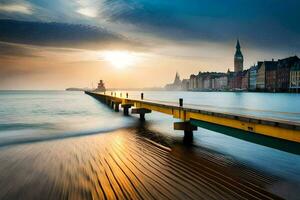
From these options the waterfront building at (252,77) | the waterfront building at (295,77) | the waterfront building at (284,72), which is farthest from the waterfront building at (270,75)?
the waterfront building at (252,77)

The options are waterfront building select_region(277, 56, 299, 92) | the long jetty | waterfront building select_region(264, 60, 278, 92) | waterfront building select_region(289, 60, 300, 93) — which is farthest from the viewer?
waterfront building select_region(264, 60, 278, 92)

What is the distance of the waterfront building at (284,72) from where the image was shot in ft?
483

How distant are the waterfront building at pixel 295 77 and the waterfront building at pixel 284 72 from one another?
3146 mm

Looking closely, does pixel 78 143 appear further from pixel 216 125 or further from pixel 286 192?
pixel 286 192

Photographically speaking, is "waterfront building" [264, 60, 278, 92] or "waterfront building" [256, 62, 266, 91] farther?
"waterfront building" [256, 62, 266, 91]

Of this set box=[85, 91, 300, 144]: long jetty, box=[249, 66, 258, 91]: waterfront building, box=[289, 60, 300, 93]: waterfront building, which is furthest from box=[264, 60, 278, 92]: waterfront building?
box=[85, 91, 300, 144]: long jetty

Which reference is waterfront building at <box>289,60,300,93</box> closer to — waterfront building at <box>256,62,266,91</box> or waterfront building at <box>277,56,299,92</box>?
waterfront building at <box>277,56,299,92</box>

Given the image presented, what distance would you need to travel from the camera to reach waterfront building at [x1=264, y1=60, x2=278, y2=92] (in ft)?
526

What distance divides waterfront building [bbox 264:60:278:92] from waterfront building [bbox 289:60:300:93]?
1477 cm

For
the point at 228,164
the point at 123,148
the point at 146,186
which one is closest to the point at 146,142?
the point at 123,148

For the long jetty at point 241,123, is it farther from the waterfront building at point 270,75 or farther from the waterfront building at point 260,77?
the waterfront building at point 260,77

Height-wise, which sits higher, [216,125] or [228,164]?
[216,125]

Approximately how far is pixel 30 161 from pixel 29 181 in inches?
131

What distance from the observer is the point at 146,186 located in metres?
7.71
